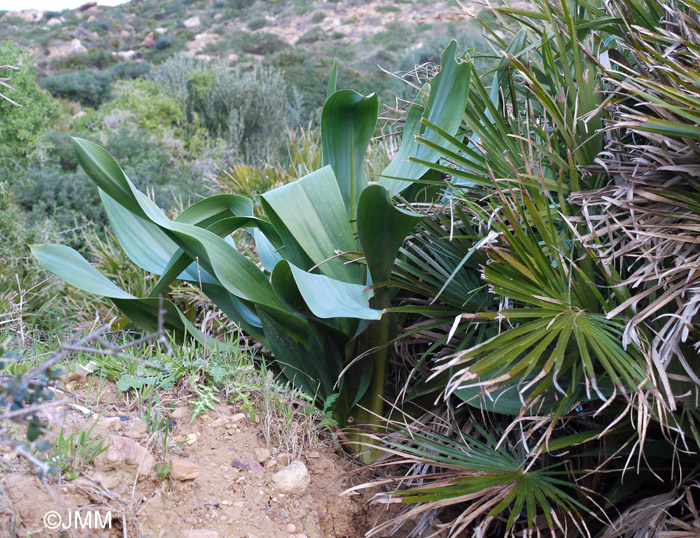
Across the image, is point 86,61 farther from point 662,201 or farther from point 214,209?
point 662,201

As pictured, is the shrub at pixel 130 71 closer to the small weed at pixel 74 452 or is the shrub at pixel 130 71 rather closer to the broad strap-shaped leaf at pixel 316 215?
the broad strap-shaped leaf at pixel 316 215

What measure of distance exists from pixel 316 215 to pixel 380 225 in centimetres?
33

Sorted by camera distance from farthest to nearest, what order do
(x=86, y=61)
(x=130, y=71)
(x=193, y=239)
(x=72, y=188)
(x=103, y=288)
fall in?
(x=86, y=61) < (x=130, y=71) < (x=72, y=188) < (x=103, y=288) < (x=193, y=239)

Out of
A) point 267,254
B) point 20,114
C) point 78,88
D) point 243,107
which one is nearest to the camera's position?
point 267,254

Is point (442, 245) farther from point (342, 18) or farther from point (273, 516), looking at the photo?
point (342, 18)

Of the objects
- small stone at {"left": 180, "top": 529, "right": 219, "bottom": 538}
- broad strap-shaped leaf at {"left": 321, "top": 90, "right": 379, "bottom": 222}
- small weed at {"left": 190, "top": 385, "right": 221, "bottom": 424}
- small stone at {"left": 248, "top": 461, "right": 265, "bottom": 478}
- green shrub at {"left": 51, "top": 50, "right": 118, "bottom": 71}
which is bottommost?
green shrub at {"left": 51, "top": 50, "right": 118, "bottom": 71}

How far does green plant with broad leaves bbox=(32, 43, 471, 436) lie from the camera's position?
81.0 inches

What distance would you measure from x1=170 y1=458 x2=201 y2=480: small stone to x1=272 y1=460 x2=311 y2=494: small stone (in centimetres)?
28

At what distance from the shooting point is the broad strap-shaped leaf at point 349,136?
235 cm

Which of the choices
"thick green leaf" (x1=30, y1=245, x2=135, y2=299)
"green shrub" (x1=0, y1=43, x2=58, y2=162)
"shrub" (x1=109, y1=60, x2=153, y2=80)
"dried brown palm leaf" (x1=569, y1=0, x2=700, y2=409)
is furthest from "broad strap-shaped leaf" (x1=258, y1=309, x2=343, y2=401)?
"shrub" (x1=109, y1=60, x2=153, y2=80)

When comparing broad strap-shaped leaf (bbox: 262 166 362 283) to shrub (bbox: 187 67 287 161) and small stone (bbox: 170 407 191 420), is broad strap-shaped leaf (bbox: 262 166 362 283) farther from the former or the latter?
shrub (bbox: 187 67 287 161)

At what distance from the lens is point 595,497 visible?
212 cm

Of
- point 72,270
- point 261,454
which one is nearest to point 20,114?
point 72,270

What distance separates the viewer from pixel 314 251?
85.0 inches
